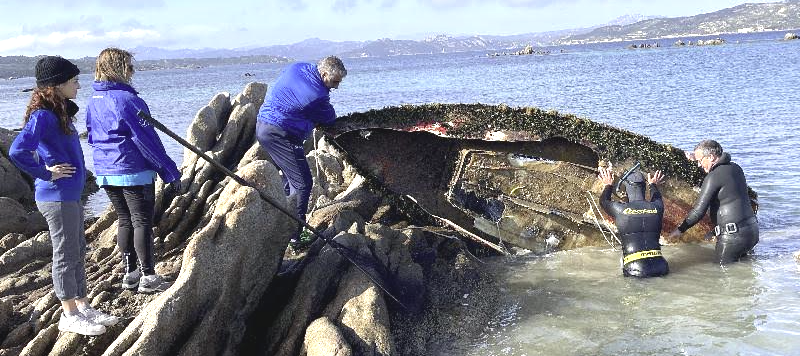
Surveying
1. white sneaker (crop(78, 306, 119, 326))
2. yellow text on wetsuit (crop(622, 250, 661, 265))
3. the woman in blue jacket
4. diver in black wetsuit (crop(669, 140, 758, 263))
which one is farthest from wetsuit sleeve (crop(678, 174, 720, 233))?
white sneaker (crop(78, 306, 119, 326))

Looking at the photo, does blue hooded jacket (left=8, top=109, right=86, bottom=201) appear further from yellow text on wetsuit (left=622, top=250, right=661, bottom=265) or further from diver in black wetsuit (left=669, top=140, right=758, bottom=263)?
diver in black wetsuit (left=669, top=140, right=758, bottom=263)

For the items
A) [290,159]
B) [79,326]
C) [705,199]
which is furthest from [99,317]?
[705,199]

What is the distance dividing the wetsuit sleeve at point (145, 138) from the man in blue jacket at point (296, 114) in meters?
1.91

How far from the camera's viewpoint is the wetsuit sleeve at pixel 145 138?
21.1ft

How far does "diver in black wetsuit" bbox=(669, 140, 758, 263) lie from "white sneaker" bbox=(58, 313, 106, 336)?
708 cm

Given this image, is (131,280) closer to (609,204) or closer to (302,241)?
(302,241)

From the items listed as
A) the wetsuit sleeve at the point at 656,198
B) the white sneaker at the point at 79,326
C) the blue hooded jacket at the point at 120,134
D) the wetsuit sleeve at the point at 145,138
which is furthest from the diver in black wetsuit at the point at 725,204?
the white sneaker at the point at 79,326

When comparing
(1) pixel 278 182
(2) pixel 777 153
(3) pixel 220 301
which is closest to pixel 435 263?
(1) pixel 278 182

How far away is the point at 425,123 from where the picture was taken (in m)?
9.58

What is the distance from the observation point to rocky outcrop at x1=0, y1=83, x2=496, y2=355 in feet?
19.8

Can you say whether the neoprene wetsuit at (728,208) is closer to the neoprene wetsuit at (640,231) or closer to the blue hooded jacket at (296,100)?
the neoprene wetsuit at (640,231)

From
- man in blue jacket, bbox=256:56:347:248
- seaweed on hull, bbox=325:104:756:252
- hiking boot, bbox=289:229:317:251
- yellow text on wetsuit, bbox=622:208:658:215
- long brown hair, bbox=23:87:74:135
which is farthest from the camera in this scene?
seaweed on hull, bbox=325:104:756:252

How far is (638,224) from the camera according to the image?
826cm

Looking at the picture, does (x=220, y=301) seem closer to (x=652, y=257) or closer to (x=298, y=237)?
(x=298, y=237)
